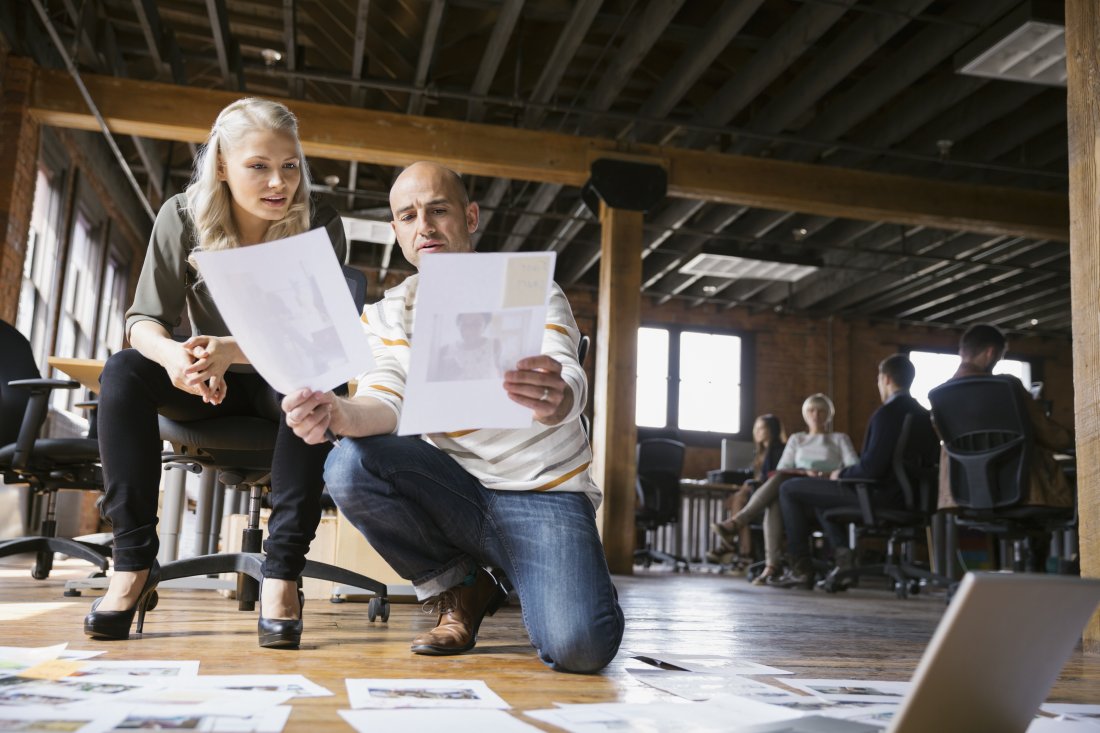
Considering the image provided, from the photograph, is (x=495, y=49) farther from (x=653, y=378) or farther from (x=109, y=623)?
(x=653, y=378)

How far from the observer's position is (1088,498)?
2.46 m

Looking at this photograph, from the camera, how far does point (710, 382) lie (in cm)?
1202

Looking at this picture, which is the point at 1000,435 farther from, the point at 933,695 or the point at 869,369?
the point at 869,369

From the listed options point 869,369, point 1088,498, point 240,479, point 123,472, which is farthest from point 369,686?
point 869,369

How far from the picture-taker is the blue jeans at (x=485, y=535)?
1623 millimetres

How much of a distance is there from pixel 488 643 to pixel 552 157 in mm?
5172

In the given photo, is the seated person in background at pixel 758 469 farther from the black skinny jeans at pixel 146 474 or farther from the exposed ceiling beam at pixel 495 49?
the black skinny jeans at pixel 146 474

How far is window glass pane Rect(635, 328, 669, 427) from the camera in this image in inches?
460

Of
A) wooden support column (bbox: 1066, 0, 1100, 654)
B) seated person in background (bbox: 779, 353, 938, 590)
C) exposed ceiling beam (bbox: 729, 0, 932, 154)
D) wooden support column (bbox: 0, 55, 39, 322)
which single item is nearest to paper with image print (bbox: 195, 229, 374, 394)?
wooden support column (bbox: 1066, 0, 1100, 654)

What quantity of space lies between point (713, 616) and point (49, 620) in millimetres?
2016

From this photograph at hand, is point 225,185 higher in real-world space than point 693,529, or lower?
higher

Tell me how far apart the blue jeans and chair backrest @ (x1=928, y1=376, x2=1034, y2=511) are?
9.84 feet

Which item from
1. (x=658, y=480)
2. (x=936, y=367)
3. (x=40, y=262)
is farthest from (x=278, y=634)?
(x=936, y=367)

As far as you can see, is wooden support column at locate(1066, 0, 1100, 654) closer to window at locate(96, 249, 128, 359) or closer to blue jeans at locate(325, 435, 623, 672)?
blue jeans at locate(325, 435, 623, 672)
